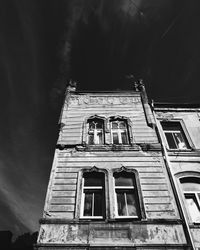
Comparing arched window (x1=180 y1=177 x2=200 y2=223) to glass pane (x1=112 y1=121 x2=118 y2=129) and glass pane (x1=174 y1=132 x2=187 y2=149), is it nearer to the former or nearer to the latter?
glass pane (x1=174 y1=132 x2=187 y2=149)

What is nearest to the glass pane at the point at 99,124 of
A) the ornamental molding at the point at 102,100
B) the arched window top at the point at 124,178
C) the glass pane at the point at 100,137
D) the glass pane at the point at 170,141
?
the glass pane at the point at 100,137

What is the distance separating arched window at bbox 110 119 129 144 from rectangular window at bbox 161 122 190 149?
8.23 ft

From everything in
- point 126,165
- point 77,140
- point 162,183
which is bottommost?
point 162,183

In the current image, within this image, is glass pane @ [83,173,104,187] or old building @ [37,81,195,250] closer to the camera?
old building @ [37,81,195,250]

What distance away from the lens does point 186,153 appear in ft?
31.1

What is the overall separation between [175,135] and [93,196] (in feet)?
20.8

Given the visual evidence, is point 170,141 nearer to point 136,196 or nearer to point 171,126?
point 171,126

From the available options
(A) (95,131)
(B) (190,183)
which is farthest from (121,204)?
(A) (95,131)

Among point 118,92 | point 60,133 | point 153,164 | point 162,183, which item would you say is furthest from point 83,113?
point 162,183

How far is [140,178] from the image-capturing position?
27.4 feet

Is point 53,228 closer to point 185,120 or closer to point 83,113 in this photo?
point 83,113

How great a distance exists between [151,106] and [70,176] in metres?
7.33

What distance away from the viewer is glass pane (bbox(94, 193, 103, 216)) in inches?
292

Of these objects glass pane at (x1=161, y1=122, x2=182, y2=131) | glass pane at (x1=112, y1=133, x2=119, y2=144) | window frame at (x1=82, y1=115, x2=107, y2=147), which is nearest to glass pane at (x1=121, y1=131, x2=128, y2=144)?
glass pane at (x1=112, y1=133, x2=119, y2=144)
